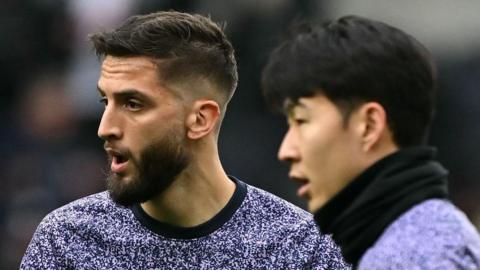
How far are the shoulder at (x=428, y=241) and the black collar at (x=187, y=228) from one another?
A: 4.98 ft

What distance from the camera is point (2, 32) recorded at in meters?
9.89

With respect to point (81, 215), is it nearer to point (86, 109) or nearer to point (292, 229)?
point (292, 229)

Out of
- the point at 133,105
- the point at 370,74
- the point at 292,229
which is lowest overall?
the point at 292,229

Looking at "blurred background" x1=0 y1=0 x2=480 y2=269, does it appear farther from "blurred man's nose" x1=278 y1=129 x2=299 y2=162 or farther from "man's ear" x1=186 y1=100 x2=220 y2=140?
"blurred man's nose" x1=278 y1=129 x2=299 y2=162

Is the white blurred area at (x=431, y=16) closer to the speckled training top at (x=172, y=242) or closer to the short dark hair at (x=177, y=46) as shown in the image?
the short dark hair at (x=177, y=46)

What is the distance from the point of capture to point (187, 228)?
480cm

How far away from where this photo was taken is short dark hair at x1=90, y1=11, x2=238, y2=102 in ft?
15.6

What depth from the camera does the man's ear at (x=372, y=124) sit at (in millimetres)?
3424

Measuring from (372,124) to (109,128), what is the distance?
1.44 meters

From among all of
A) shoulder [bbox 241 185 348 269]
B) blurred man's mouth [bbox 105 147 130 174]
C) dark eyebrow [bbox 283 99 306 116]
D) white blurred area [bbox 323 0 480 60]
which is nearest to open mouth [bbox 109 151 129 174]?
blurred man's mouth [bbox 105 147 130 174]

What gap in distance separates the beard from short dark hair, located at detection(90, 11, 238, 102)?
247 mm

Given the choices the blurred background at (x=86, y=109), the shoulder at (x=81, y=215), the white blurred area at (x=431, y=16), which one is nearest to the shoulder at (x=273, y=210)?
the shoulder at (x=81, y=215)

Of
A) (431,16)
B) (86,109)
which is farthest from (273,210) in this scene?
(431,16)

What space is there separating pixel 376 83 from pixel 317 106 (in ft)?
0.58
